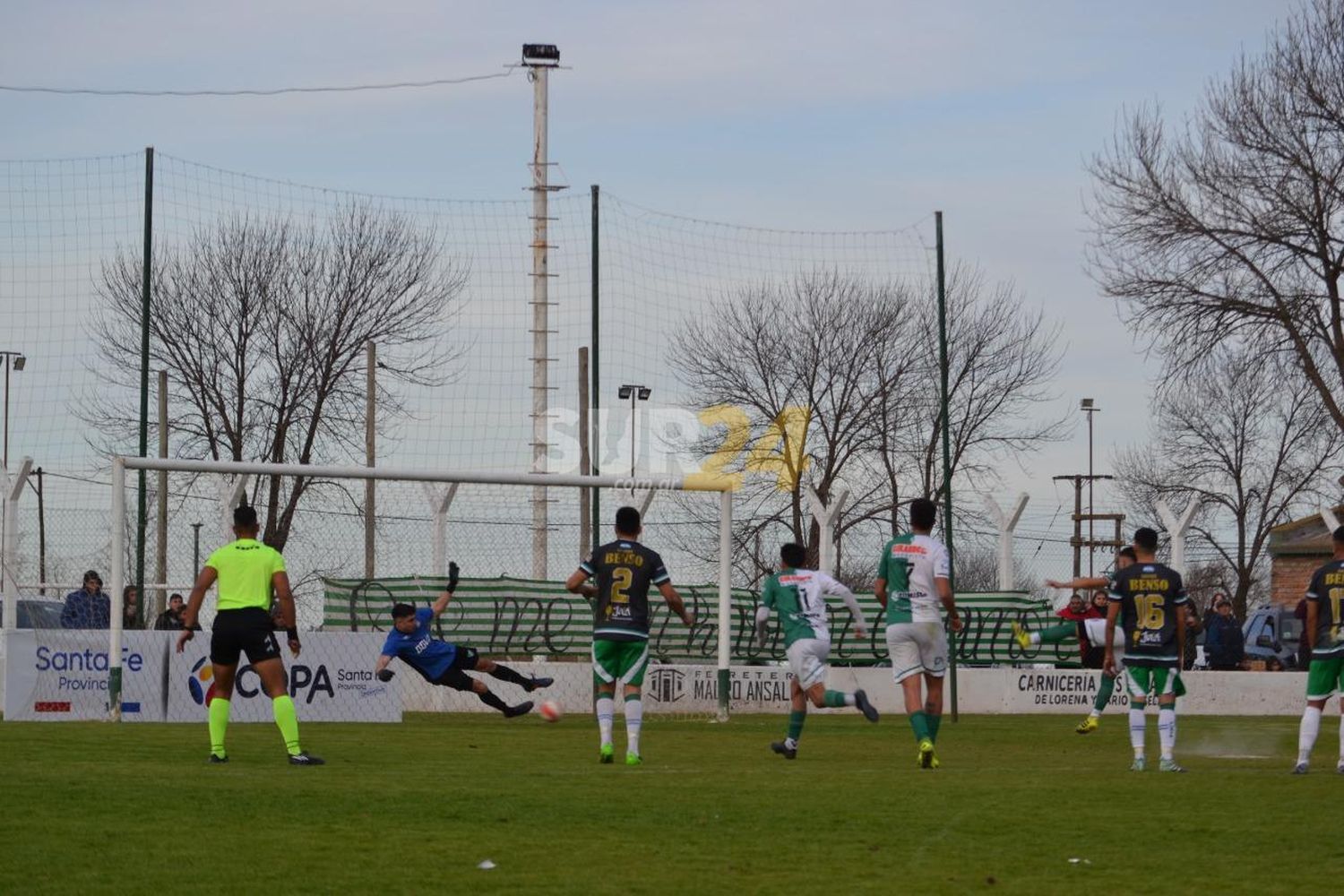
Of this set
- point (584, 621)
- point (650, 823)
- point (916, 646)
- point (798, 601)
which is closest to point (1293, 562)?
point (584, 621)

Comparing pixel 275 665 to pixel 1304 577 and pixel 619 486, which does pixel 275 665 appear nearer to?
pixel 619 486

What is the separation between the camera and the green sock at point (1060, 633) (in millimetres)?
28109

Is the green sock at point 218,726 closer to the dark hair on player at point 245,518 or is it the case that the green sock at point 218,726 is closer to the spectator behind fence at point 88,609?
the dark hair on player at point 245,518

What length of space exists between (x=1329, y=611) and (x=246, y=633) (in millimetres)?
7990

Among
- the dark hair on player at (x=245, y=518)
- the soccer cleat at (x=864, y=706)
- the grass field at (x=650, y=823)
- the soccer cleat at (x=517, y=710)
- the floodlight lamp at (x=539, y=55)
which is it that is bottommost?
the soccer cleat at (x=517, y=710)

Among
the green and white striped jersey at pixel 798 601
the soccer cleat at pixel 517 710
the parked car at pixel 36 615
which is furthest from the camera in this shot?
the parked car at pixel 36 615

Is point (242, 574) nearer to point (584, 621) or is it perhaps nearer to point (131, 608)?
point (131, 608)

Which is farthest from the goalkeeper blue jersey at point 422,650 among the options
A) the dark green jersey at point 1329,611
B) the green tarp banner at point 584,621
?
the dark green jersey at point 1329,611

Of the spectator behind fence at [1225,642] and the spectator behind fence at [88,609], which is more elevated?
the spectator behind fence at [88,609]

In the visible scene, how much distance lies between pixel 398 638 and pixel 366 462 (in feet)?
65.6

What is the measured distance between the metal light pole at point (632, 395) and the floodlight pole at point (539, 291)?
1188mm

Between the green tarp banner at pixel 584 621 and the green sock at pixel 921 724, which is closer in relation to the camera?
the green sock at pixel 921 724

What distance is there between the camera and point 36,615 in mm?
24172

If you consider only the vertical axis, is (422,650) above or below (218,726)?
above
